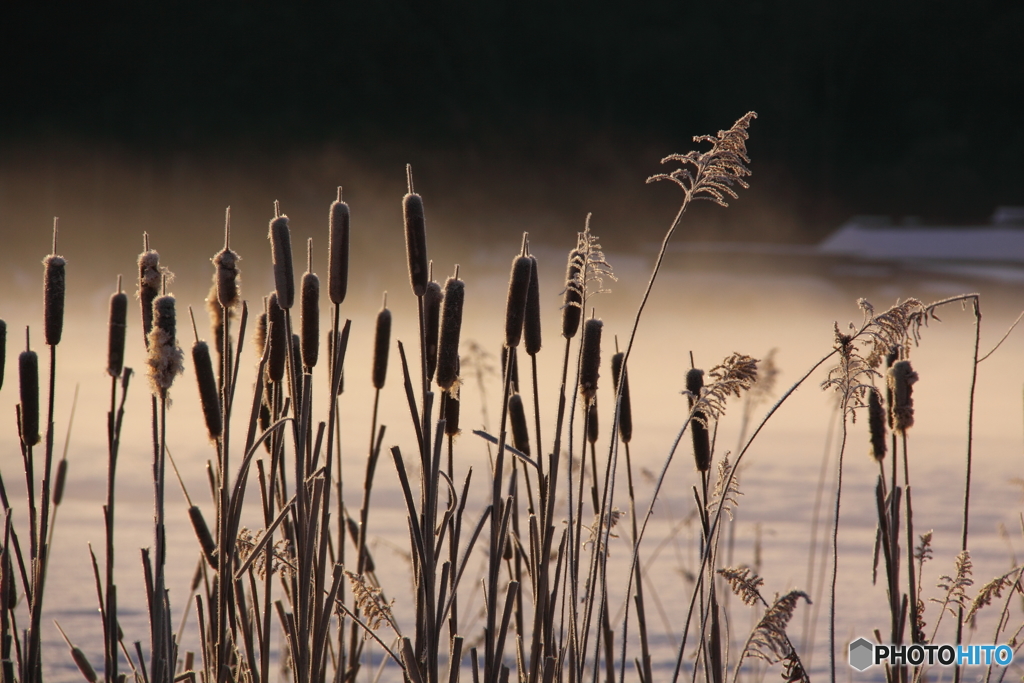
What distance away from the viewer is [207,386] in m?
0.78

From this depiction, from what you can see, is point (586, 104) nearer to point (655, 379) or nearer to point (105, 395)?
point (655, 379)

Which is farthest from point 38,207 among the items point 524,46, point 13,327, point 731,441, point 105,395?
point 731,441

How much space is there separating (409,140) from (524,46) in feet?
3.32

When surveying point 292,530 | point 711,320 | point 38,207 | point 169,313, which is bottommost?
point 292,530

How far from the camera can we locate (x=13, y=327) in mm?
3736

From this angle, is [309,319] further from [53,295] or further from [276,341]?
[53,295]

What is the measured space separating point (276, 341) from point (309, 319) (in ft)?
0.15

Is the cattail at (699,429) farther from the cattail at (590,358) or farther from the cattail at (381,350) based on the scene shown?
the cattail at (381,350)

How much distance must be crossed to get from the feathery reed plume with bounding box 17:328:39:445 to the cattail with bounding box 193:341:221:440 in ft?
0.59

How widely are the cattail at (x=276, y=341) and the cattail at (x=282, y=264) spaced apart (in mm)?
108

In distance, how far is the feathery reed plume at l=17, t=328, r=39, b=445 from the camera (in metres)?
0.85

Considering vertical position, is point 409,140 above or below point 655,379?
above

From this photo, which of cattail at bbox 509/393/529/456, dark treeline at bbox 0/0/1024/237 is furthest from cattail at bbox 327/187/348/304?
dark treeline at bbox 0/0/1024/237

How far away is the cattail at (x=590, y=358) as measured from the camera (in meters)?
0.89
